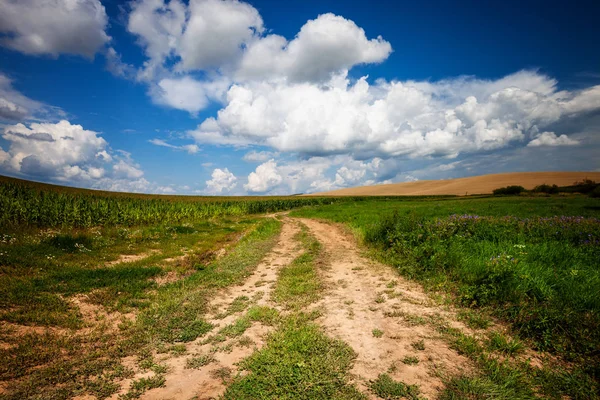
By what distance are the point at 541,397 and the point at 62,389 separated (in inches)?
294

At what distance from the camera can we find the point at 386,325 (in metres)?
5.89

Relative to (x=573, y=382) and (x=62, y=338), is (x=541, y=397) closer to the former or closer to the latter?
(x=573, y=382)

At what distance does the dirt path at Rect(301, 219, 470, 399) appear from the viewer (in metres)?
4.36

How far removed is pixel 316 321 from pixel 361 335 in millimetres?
1156

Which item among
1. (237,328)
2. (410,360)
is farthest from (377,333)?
(237,328)

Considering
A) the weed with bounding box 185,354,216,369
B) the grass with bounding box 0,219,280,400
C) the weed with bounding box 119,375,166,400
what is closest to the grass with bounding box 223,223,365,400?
the weed with bounding box 185,354,216,369

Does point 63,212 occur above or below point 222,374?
above

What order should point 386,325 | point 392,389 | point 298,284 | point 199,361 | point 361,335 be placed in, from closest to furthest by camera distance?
point 392,389 < point 199,361 < point 361,335 < point 386,325 < point 298,284

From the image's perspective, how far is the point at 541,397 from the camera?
3740 millimetres

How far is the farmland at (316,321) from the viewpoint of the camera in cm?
412

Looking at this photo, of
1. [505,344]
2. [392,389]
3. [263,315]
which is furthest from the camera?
[263,315]

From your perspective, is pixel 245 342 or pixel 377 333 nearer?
pixel 245 342

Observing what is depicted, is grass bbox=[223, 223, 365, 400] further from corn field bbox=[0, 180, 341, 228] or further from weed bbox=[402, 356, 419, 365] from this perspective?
corn field bbox=[0, 180, 341, 228]

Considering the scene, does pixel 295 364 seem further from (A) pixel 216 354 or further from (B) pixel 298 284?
(B) pixel 298 284
